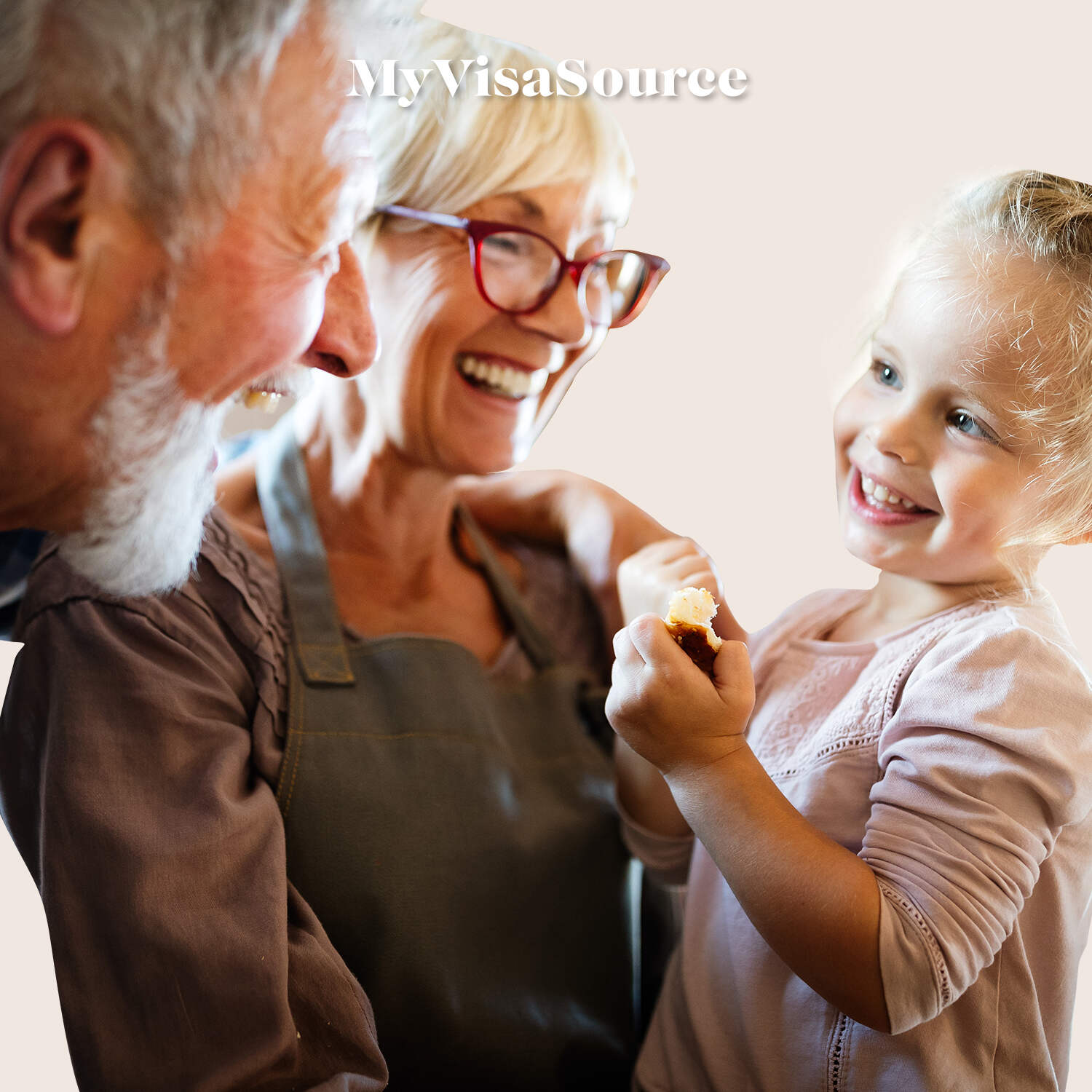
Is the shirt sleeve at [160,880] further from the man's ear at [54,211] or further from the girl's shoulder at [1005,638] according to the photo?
the girl's shoulder at [1005,638]

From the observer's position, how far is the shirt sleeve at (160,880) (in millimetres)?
739

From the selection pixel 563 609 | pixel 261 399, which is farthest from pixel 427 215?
pixel 563 609

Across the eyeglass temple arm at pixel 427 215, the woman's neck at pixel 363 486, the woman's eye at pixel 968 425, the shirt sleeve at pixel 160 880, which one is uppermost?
the eyeglass temple arm at pixel 427 215

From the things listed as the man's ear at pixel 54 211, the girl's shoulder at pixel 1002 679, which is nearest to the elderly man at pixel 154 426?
the man's ear at pixel 54 211

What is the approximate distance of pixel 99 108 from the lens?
644 mm

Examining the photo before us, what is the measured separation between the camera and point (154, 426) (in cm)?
75

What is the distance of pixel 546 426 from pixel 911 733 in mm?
483

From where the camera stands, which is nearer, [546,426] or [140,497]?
[140,497]

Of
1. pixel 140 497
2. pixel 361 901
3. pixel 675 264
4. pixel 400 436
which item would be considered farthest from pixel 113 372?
pixel 675 264

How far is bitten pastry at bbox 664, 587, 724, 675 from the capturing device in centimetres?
88

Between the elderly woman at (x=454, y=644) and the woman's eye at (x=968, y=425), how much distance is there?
12.6 inches

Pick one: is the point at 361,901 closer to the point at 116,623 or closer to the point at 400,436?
the point at 116,623

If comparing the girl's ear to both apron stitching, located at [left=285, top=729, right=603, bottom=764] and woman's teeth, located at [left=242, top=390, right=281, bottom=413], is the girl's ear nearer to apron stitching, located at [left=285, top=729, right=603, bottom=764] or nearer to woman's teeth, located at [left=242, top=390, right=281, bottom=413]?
apron stitching, located at [left=285, top=729, right=603, bottom=764]

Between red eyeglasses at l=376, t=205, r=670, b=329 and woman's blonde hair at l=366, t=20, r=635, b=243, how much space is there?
25mm
